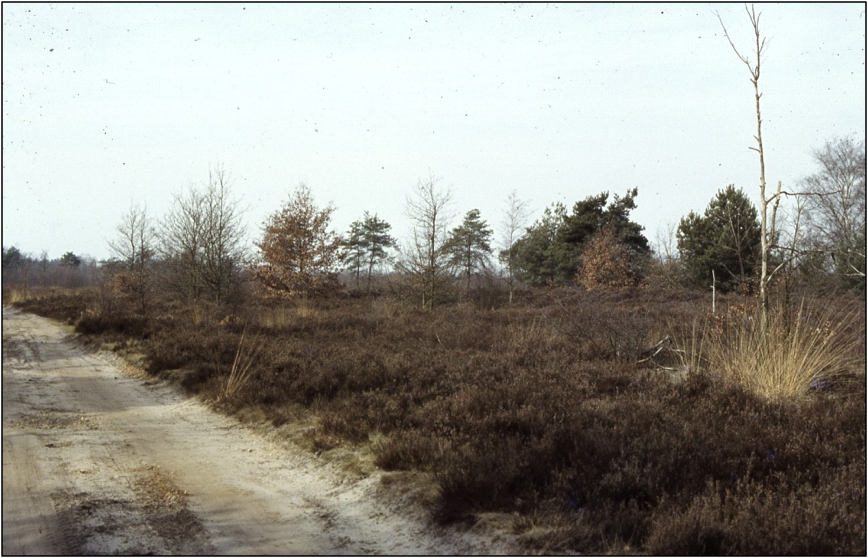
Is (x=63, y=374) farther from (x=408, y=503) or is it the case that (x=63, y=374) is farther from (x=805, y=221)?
(x=805, y=221)

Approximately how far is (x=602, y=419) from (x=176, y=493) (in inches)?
164

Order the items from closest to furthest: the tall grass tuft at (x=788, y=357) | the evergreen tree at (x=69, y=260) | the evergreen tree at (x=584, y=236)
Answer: the tall grass tuft at (x=788, y=357) → the evergreen tree at (x=584, y=236) → the evergreen tree at (x=69, y=260)

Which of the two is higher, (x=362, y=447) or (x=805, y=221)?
(x=805, y=221)

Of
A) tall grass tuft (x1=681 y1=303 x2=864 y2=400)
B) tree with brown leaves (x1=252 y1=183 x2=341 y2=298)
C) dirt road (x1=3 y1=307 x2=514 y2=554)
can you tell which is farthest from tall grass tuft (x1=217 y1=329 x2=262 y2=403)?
tree with brown leaves (x1=252 y1=183 x2=341 y2=298)

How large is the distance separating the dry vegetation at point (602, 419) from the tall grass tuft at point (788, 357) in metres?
0.03

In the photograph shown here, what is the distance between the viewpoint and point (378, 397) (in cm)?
801

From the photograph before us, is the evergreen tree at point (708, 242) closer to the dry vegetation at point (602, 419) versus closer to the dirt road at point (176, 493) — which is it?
the dry vegetation at point (602, 419)

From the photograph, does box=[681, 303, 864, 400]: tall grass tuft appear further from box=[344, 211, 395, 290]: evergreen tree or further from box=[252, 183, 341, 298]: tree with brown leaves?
box=[344, 211, 395, 290]: evergreen tree

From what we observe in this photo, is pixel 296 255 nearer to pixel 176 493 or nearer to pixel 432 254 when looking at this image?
pixel 432 254

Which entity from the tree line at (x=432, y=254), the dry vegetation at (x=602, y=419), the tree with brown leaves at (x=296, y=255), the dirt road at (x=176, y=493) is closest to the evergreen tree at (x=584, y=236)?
the tree line at (x=432, y=254)

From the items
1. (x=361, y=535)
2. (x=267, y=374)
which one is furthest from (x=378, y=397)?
(x=361, y=535)

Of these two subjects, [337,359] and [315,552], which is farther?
[337,359]

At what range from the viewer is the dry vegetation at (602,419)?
4.14 m

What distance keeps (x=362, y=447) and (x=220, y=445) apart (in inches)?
76.3
